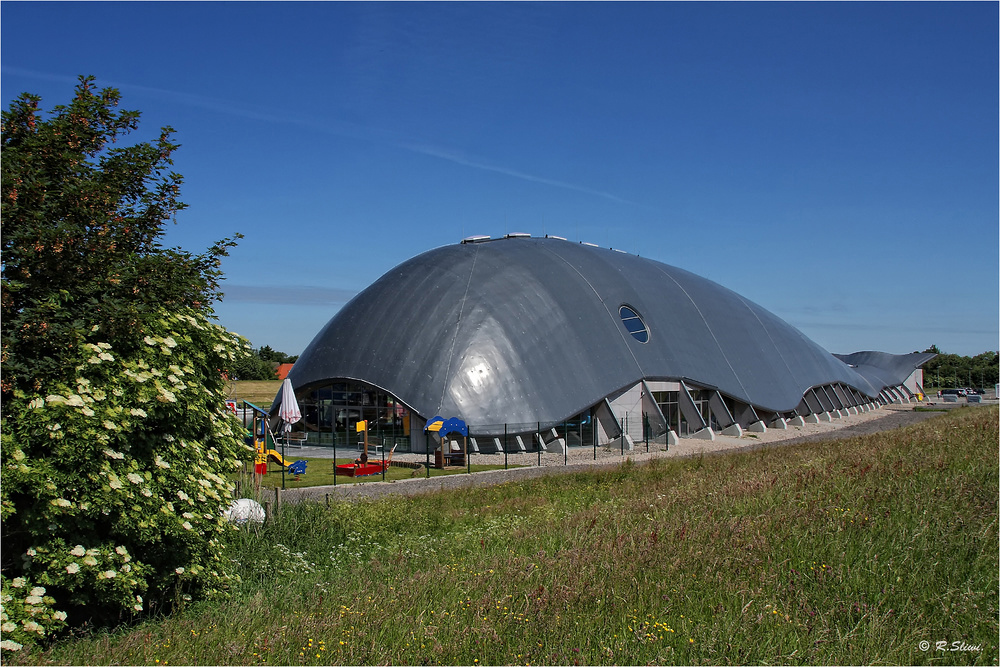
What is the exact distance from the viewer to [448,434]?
28.2 meters

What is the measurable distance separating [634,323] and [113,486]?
33.5 m

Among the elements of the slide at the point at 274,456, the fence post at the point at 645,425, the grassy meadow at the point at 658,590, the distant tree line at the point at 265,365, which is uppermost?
the distant tree line at the point at 265,365

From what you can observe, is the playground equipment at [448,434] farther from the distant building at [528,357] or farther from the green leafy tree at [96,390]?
the green leafy tree at [96,390]

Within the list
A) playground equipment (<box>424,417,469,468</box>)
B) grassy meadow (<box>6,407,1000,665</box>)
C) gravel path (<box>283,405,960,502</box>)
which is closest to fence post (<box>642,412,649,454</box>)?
gravel path (<box>283,405,960,502</box>)

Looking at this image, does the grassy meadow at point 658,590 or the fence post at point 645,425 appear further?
the fence post at point 645,425

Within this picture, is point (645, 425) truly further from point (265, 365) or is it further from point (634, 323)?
point (265, 365)

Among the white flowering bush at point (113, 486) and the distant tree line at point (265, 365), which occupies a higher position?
the distant tree line at point (265, 365)

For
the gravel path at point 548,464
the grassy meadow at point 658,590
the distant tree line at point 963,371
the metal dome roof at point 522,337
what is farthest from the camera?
the distant tree line at point 963,371

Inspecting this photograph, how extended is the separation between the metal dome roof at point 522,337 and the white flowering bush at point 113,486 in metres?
21.6

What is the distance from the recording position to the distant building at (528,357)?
99.0 ft

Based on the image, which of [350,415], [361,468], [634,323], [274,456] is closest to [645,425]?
[634,323]

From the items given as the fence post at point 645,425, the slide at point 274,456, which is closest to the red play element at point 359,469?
the slide at point 274,456

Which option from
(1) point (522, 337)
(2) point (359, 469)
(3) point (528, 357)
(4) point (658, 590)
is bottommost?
(4) point (658, 590)

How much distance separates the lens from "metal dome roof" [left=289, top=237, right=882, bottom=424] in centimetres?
3039
